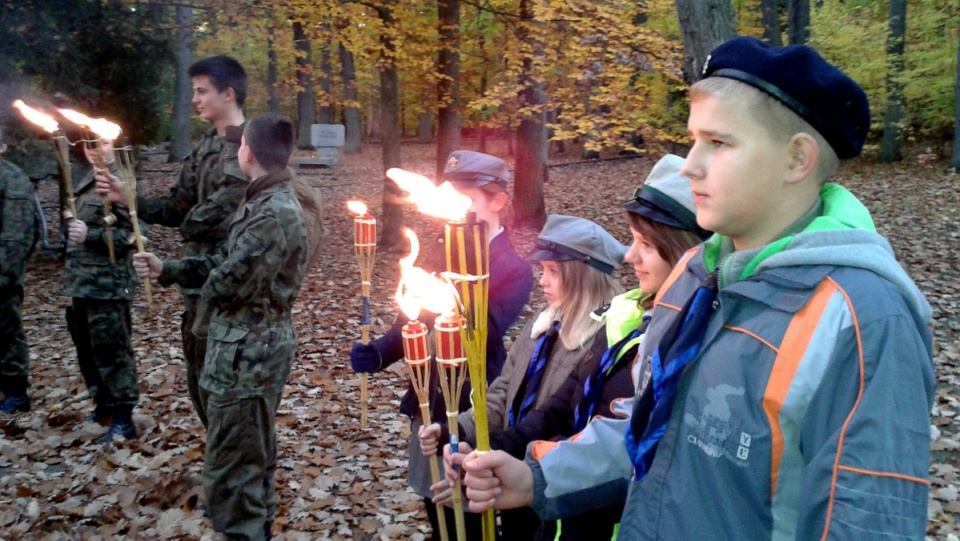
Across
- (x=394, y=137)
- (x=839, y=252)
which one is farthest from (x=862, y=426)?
(x=394, y=137)

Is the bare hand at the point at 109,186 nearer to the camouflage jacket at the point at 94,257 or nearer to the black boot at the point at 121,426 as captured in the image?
the camouflage jacket at the point at 94,257

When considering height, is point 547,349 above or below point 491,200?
below

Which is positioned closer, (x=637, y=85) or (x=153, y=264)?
(x=153, y=264)

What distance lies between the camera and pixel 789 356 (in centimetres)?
129

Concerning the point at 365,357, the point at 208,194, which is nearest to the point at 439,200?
the point at 365,357

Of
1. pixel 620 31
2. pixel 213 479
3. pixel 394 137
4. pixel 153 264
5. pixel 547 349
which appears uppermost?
pixel 620 31

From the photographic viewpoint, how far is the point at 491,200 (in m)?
3.35

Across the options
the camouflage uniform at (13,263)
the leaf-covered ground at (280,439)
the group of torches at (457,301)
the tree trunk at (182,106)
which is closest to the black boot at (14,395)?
the camouflage uniform at (13,263)

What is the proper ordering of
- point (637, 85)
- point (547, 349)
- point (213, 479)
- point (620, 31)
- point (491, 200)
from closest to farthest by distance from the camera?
point (547, 349) → point (491, 200) → point (213, 479) → point (620, 31) → point (637, 85)

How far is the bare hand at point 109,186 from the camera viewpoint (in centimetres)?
458

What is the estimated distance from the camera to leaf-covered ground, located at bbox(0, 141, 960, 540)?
4.59 meters

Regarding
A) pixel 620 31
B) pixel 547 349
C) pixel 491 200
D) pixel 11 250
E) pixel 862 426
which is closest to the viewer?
pixel 862 426

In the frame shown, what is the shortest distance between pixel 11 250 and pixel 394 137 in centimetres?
673

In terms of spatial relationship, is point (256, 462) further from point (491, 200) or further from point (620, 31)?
point (620, 31)
